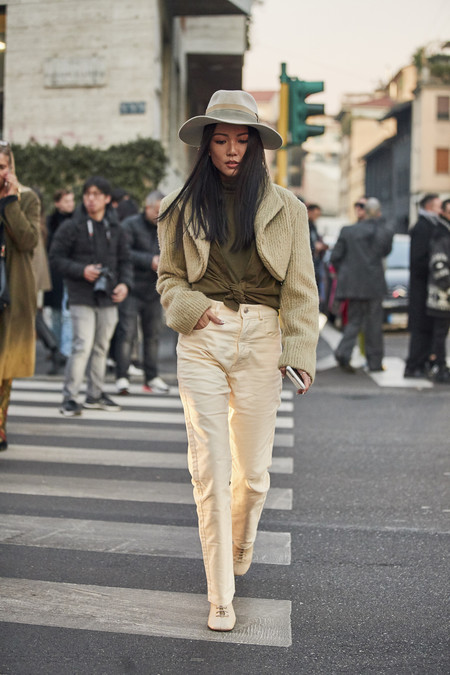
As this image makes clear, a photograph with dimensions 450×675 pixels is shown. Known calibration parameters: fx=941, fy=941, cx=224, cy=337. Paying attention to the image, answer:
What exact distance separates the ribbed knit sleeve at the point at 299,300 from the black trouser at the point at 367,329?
7785 mm

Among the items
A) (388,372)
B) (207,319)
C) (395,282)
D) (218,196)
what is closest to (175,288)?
(207,319)

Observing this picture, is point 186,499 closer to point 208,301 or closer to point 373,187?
point 208,301

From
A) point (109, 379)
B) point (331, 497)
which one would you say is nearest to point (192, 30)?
point (109, 379)

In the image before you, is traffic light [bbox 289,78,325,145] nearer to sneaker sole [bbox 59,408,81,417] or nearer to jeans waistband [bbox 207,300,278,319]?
sneaker sole [bbox 59,408,81,417]

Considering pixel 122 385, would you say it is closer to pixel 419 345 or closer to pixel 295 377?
pixel 419 345

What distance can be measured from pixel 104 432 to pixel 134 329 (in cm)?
238

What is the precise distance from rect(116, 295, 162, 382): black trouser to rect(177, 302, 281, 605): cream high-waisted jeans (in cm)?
586

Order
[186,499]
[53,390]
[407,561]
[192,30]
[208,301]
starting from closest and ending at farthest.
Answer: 1. [208,301]
2. [407,561]
3. [186,499]
4. [53,390]
5. [192,30]

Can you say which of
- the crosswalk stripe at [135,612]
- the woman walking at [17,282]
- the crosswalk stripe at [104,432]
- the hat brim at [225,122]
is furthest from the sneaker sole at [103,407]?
the hat brim at [225,122]

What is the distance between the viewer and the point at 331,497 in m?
5.54

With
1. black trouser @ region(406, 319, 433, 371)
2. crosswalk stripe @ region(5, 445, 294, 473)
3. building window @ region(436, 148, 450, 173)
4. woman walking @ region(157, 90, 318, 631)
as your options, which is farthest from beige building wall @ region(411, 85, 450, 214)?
woman walking @ region(157, 90, 318, 631)

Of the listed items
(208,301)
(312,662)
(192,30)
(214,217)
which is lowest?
(312,662)

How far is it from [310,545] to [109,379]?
20.8 feet

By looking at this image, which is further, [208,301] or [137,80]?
[137,80]
